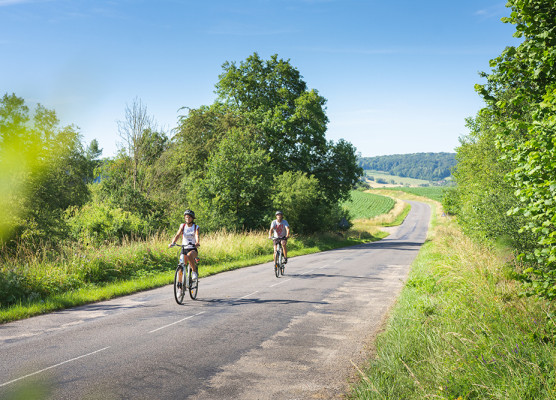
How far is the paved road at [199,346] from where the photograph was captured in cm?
486

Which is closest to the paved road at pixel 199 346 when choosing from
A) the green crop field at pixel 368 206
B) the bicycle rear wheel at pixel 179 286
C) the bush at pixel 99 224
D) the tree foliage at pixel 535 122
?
the bicycle rear wheel at pixel 179 286

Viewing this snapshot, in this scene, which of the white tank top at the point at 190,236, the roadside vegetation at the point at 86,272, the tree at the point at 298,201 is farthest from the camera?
the tree at the point at 298,201

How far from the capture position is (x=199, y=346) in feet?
21.0

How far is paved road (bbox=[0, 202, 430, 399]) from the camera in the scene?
4.86 m

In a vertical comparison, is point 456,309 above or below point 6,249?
below

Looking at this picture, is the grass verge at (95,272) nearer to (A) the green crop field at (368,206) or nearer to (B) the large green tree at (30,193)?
(B) the large green tree at (30,193)

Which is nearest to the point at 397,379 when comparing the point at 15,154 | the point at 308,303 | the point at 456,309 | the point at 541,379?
the point at 541,379

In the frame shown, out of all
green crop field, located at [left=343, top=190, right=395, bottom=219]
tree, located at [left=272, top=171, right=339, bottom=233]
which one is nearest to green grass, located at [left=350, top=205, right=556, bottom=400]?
tree, located at [left=272, top=171, right=339, bottom=233]

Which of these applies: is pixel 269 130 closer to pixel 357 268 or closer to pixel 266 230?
pixel 266 230

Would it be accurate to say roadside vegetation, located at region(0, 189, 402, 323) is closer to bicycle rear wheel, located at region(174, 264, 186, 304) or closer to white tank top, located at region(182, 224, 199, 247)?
bicycle rear wheel, located at region(174, 264, 186, 304)

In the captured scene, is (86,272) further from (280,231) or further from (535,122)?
(535,122)

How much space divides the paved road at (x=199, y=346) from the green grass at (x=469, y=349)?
0.66m

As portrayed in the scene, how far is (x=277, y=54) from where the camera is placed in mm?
37844

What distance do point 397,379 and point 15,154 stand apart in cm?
1517
